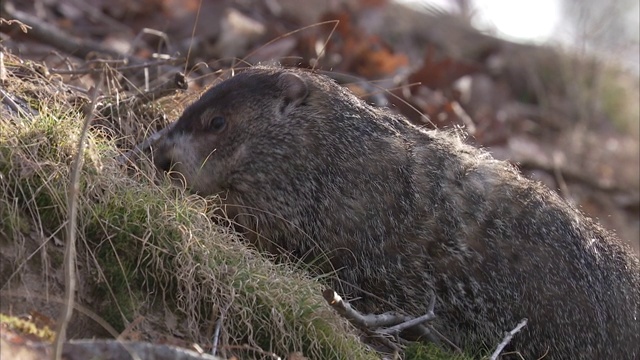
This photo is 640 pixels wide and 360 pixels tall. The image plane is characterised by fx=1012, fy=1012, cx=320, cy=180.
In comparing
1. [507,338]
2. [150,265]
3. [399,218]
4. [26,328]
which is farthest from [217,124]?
[26,328]

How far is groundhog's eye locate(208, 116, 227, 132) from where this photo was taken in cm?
577

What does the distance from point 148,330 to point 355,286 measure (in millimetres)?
1294

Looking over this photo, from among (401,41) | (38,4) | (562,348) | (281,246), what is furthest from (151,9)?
(562,348)

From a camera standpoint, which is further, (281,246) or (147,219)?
(281,246)

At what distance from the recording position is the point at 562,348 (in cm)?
563

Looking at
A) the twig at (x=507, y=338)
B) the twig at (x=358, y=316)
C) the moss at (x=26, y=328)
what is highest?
the moss at (x=26, y=328)

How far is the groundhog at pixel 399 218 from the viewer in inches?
219

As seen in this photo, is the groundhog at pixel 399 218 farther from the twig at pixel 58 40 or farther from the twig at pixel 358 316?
the twig at pixel 58 40

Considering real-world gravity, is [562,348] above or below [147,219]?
below

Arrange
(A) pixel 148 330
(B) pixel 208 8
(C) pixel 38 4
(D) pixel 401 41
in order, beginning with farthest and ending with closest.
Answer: (D) pixel 401 41 < (B) pixel 208 8 < (C) pixel 38 4 < (A) pixel 148 330

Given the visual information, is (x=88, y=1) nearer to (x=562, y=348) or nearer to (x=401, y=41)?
(x=401, y=41)

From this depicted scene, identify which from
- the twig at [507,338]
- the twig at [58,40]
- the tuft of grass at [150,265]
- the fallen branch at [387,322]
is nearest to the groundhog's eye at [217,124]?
the tuft of grass at [150,265]

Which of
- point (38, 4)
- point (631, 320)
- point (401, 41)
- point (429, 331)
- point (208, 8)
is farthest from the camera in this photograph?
point (401, 41)

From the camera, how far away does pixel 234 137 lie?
5.79 metres
